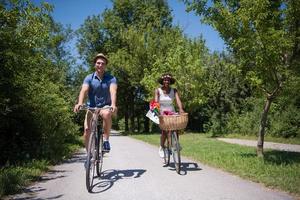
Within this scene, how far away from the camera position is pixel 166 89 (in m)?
10.0

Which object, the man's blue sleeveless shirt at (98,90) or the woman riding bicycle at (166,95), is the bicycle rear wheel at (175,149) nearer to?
the woman riding bicycle at (166,95)

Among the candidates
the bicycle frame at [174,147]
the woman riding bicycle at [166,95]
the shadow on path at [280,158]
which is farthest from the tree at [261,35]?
the bicycle frame at [174,147]

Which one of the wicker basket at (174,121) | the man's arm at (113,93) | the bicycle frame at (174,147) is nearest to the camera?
the man's arm at (113,93)

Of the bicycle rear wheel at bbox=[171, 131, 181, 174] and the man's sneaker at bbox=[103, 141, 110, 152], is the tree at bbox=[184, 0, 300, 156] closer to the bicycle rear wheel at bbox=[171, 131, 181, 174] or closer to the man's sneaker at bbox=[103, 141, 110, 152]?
the bicycle rear wheel at bbox=[171, 131, 181, 174]

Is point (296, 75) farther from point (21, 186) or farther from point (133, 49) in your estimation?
point (133, 49)

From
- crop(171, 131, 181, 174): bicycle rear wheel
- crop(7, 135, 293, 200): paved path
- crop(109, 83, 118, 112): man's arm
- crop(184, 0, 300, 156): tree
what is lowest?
crop(7, 135, 293, 200): paved path

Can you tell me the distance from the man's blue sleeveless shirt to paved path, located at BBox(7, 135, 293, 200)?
1.50 m

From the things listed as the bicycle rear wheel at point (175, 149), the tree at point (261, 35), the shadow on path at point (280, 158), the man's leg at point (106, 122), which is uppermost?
the tree at point (261, 35)

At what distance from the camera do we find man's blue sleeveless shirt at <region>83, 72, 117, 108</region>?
27.3ft

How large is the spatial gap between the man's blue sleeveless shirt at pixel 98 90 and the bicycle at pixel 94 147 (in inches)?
13.3

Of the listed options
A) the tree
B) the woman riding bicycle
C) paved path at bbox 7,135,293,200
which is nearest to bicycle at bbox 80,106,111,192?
paved path at bbox 7,135,293,200

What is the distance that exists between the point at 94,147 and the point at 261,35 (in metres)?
5.34

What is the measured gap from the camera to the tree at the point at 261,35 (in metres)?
10.6

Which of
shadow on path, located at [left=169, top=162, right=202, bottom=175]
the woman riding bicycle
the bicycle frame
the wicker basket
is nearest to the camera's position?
the bicycle frame
